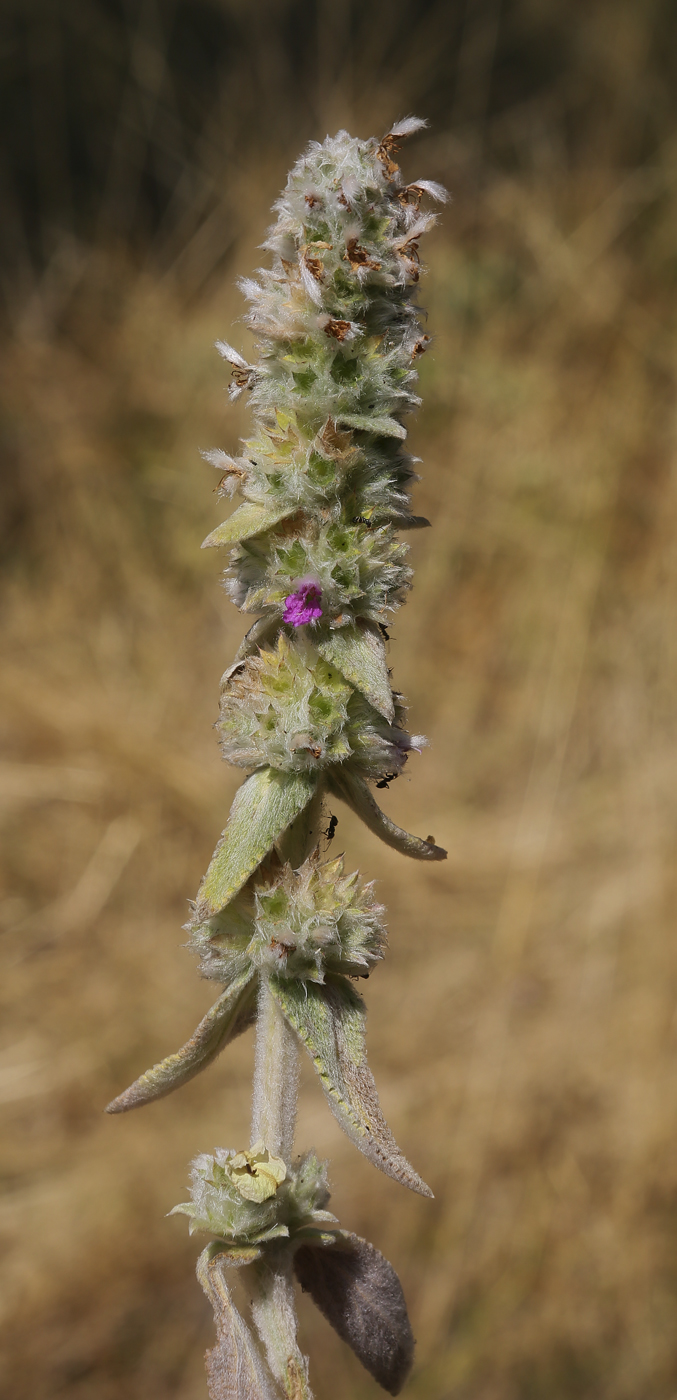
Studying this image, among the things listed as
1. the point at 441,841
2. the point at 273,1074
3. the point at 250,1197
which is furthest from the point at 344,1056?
the point at 441,841

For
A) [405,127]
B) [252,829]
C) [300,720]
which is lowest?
[252,829]

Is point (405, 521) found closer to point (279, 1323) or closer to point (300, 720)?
point (300, 720)

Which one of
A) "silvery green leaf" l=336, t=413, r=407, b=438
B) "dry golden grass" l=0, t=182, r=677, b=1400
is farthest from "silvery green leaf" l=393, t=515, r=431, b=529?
"dry golden grass" l=0, t=182, r=677, b=1400

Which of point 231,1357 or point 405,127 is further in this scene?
point 405,127

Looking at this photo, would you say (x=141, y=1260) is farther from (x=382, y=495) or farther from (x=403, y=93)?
(x=403, y=93)

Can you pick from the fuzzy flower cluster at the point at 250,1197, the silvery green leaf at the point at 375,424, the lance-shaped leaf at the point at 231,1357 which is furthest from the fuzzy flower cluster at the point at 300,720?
the lance-shaped leaf at the point at 231,1357

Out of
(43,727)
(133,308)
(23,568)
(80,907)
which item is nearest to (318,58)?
(133,308)

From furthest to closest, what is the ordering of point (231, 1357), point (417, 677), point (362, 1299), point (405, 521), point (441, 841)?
point (417, 677), point (441, 841), point (362, 1299), point (405, 521), point (231, 1357)

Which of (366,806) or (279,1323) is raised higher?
(366,806)

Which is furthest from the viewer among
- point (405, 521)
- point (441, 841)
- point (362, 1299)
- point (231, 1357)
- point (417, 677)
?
point (417, 677)
